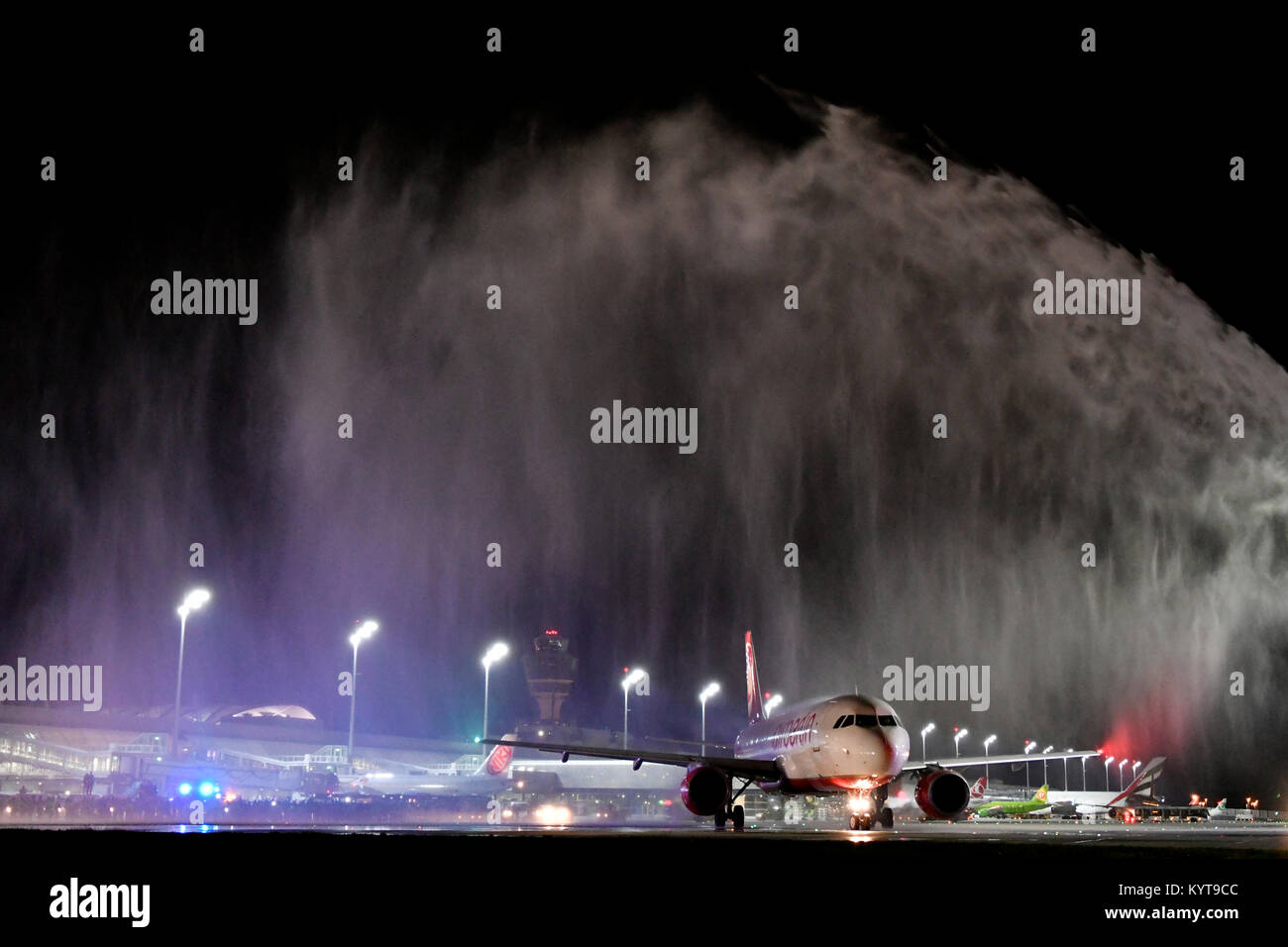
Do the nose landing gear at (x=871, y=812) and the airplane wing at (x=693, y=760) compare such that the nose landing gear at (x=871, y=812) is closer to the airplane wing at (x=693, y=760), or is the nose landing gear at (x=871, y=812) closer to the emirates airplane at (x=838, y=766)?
the emirates airplane at (x=838, y=766)

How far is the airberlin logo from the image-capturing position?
47562 millimetres

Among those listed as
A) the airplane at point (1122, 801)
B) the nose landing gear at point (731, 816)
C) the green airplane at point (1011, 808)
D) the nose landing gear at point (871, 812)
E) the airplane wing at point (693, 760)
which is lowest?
the airplane at point (1122, 801)

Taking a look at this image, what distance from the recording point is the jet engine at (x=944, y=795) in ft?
146

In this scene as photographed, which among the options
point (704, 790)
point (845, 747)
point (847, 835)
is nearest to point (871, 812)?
point (845, 747)

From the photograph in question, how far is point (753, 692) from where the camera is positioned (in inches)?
3243

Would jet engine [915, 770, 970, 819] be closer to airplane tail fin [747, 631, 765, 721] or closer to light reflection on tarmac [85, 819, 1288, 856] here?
light reflection on tarmac [85, 819, 1288, 856]

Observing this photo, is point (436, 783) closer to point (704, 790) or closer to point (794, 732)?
point (704, 790)

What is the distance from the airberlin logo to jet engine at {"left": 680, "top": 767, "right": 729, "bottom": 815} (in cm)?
341

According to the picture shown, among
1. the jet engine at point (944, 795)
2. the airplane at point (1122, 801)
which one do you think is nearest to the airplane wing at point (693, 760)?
the jet engine at point (944, 795)

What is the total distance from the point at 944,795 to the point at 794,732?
289 inches

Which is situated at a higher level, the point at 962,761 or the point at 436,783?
the point at 962,761

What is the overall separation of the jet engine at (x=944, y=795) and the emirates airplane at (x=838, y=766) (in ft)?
0.12
